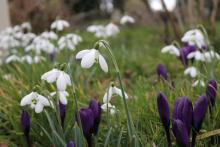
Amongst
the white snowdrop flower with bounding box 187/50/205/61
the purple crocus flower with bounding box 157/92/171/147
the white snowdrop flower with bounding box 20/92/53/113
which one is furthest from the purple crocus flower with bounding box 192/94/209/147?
the white snowdrop flower with bounding box 187/50/205/61

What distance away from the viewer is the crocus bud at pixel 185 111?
1904mm

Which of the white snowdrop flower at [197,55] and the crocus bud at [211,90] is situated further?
the white snowdrop flower at [197,55]

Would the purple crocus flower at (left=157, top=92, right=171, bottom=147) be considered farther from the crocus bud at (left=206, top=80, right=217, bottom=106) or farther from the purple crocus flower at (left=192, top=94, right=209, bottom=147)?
the crocus bud at (left=206, top=80, right=217, bottom=106)

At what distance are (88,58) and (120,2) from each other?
53.9 feet

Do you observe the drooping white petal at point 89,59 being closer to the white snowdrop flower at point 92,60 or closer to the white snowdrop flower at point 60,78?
the white snowdrop flower at point 92,60

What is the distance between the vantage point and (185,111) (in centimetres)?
191

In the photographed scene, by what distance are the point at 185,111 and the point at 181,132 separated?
0.09 metres

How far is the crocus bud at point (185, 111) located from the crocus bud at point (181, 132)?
0.04 meters

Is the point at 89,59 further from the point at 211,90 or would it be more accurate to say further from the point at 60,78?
the point at 211,90

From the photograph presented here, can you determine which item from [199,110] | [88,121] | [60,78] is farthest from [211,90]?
[60,78]

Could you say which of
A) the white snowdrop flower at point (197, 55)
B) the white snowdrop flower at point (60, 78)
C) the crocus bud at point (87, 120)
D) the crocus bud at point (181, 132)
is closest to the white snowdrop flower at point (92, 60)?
the white snowdrop flower at point (60, 78)

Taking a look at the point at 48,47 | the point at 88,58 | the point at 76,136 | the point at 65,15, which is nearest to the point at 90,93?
the point at 48,47

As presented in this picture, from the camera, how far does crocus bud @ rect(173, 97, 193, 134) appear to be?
1.90 m

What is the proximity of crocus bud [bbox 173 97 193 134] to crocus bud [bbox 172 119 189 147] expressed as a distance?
4 cm
